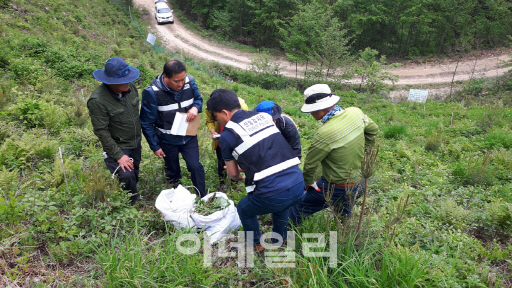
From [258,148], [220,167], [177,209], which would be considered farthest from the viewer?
[220,167]

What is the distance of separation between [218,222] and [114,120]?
182 cm

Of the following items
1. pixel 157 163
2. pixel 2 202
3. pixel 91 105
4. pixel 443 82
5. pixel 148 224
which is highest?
pixel 91 105

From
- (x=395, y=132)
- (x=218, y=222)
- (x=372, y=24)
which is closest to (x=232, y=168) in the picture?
(x=218, y=222)

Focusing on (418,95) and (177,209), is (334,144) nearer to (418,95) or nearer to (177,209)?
(177,209)

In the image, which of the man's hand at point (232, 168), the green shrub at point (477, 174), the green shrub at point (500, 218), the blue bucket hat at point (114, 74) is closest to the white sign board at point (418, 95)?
the green shrub at point (477, 174)

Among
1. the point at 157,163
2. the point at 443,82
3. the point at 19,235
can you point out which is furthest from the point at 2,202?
the point at 443,82

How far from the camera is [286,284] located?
252cm

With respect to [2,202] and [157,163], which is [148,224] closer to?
[2,202]

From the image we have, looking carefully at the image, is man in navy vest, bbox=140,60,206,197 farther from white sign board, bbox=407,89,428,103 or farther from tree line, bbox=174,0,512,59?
tree line, bbox=174,0,512,59

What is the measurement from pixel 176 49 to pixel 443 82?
2140cm

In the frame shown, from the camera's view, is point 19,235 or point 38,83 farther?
point 38,83

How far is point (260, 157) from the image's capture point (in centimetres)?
268

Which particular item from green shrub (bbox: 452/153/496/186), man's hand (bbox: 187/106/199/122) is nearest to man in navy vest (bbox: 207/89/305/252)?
man's hand (bbox: 187/106/199/122)

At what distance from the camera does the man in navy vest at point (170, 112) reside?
390 cm
